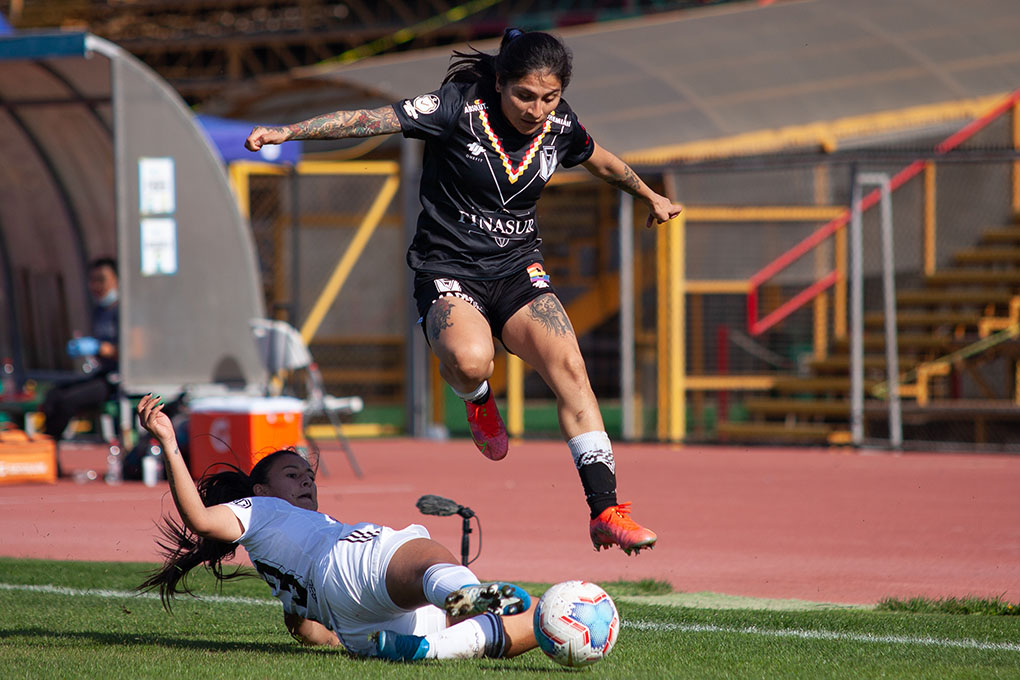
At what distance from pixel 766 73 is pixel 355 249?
6729 millimetres

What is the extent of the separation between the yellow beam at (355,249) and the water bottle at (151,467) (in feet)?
20.2

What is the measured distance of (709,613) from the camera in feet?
20.0

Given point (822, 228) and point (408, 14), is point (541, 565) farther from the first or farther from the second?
point (408, 14)

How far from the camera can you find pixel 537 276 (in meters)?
5.89

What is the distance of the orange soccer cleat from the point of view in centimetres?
509

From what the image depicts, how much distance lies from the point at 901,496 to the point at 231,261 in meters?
6.62

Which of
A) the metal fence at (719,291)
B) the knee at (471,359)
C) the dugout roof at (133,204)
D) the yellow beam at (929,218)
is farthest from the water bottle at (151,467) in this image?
the yellow beam at (929,218)

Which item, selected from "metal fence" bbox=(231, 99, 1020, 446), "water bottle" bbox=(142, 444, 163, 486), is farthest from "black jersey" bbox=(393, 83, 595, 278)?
"metal fence" bbox=(231, 99, 1020, 446)

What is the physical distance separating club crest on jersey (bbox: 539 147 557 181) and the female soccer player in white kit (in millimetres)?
1712

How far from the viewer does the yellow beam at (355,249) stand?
17625mm

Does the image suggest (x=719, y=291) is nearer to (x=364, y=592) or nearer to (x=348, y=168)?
(x=348, y=168)

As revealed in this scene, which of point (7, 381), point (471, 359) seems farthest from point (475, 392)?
point (7, 381)

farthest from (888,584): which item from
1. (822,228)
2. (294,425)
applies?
(822,228)

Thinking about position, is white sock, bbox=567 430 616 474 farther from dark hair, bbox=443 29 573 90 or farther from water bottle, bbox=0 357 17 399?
water bottle, bbox=0 357 17 399
